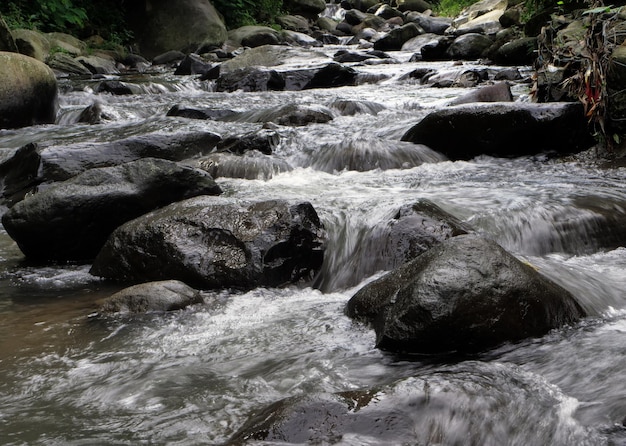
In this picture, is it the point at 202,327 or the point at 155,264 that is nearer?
the point at 202,327

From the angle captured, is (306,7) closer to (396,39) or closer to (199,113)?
(396,39)

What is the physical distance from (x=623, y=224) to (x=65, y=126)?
7398 millimetres

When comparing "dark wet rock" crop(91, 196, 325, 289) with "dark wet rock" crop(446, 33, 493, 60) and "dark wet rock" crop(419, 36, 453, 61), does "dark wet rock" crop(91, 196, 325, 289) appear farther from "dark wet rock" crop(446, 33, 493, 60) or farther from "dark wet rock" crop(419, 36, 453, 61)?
"dark wet rock" crop(419, 36, 453, 61)

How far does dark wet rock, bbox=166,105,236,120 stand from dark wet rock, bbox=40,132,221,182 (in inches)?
83.3

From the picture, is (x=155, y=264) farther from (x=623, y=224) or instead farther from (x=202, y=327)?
(x=623, y=224)

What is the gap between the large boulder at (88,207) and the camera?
15.5 feet

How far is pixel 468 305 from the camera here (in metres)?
2.91

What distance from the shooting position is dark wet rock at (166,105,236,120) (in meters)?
9.44

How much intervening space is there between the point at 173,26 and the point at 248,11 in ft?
15.5

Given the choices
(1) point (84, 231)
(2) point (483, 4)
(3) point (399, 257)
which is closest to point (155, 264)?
(1) point (84, 231)

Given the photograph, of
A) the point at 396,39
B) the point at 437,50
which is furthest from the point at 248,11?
the point at 437,50

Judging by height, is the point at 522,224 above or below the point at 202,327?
above

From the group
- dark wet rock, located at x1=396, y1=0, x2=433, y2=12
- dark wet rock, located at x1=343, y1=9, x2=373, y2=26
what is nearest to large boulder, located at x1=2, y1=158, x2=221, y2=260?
dark wet rock, located at x1=343, y1=9, x2=373, y2=26

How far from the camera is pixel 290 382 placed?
283 cm
